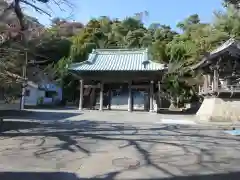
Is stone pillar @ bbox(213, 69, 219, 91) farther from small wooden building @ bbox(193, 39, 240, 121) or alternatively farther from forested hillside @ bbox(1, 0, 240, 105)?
forested hillside @ bbox(1, 0, 240, 105)

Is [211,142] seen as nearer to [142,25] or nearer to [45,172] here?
[45,172]

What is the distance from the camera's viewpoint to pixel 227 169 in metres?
6.65

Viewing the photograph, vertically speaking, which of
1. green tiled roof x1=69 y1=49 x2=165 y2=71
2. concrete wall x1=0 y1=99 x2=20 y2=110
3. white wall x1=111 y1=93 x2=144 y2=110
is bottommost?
concrete wall x1=0 y1=99 x2=20 y2=110

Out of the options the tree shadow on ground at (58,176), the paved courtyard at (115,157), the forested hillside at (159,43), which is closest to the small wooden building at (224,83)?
the forested hillside at (159,43)

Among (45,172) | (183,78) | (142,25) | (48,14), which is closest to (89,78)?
(183,78)

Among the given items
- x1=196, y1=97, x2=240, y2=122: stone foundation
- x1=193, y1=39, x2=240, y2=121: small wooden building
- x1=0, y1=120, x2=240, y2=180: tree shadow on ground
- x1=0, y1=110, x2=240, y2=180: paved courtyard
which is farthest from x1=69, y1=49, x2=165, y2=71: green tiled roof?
x1=0, y1=110, x2=240, y2=180: paved courtyard

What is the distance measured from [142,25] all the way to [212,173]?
66850 millimetres

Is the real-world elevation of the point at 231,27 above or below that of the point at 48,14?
above

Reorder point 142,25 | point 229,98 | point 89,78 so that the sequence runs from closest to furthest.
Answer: point 229,98
point 89,78
point 142,25

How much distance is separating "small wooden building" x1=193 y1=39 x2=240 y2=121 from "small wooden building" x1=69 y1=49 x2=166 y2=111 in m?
7.61

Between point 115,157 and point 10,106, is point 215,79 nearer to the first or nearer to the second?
point 115,157

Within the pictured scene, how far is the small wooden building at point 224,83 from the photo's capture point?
66.0 ft

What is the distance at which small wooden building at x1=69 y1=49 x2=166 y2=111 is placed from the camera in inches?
1147

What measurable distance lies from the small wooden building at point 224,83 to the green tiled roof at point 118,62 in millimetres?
7643
